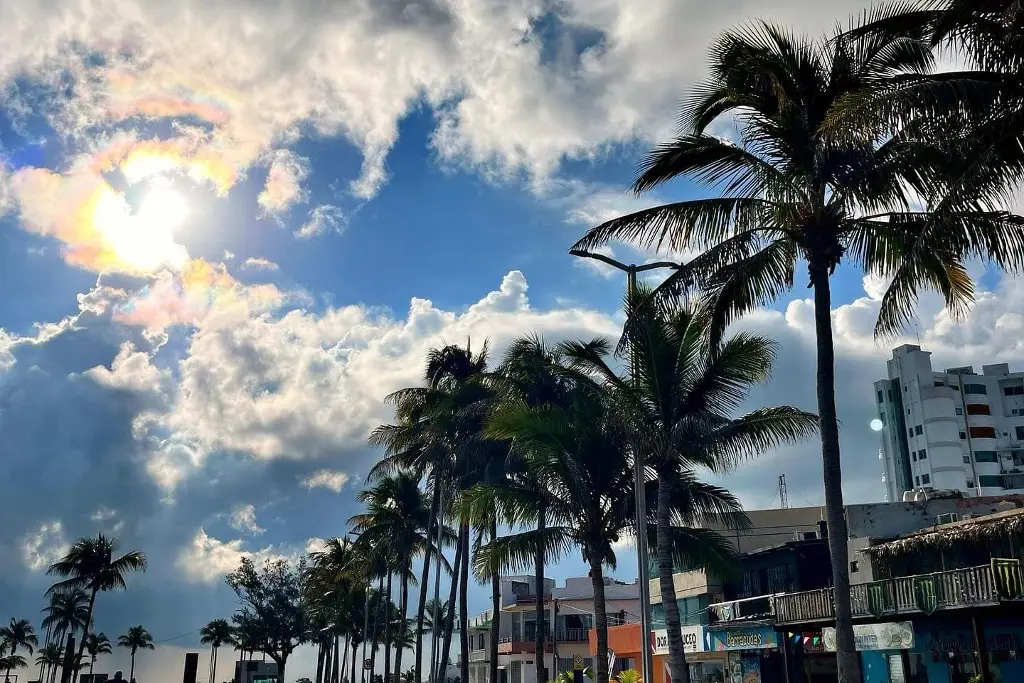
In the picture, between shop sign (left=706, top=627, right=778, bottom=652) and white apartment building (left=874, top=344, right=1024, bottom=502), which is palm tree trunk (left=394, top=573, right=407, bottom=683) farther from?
white apartment building (left=874, top=344, right=1024, bottom=502)

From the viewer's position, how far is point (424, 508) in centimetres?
5538

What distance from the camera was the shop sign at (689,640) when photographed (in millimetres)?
40594

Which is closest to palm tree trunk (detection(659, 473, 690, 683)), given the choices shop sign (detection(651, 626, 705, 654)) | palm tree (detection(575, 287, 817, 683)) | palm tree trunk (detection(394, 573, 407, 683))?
palm tree (detection(575, 287, 817, 683))

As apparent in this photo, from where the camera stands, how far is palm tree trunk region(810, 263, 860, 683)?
15.2m

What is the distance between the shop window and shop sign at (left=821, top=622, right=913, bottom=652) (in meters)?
97.1

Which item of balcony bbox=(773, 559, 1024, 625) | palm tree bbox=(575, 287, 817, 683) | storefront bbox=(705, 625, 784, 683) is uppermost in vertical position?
palm tree bbox=(575, 287, 817, 683)

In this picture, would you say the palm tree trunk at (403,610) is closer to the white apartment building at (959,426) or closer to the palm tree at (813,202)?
the palm tree at (813,202)

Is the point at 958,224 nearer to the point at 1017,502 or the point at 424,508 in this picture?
the point at 1017,502

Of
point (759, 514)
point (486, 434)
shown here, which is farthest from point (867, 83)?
point (759, 514)

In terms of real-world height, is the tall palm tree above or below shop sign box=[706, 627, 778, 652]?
above

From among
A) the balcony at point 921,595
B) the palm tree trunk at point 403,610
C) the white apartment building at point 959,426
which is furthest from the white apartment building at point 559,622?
the white apartment building at point 959,426

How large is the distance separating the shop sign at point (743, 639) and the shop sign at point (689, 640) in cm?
96

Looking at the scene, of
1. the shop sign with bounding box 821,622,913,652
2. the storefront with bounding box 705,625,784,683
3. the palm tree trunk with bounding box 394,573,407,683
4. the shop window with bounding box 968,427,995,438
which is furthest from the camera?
the shop window with bounding box 968,427,995,438

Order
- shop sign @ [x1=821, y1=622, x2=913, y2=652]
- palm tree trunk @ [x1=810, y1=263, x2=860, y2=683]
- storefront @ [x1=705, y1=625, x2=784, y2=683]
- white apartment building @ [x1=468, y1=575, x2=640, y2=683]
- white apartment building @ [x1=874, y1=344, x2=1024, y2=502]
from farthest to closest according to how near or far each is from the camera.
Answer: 1. white apartment building @ [x1=874, y1=344, x2=1024, y2=502]
2. white apartment building @ [x1=468, y1=575, x2=640, y2=683]
3. storefront @ [x1=705, y1=625, x2=784, y2=683]
4. shop sign @ [x1=821, y1=622, x2=913, y2=652]
5. palm tree trunk @ [x1=810, y1=263, x2=860, y2=683]
